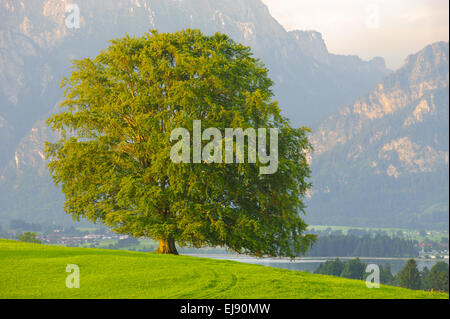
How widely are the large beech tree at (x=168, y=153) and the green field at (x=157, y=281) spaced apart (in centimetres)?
447

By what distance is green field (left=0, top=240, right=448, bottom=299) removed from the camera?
78.4 ft

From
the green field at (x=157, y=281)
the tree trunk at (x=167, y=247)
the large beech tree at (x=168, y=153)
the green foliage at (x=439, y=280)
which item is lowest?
the green foliage at (x=439, y=280)

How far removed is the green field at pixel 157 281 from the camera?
941 inches

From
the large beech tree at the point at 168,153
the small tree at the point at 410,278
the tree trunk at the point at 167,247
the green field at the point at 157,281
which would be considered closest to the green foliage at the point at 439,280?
the small tree at the point at 410,278

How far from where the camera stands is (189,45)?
42.2 meters

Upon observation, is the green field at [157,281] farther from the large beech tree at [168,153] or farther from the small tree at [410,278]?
the small tree at [410,278]

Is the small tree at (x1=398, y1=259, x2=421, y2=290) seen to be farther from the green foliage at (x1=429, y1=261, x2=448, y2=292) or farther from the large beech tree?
the large beech tree

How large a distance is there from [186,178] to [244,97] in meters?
7.41

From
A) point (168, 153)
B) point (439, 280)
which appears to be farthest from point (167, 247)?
point (439, 280)

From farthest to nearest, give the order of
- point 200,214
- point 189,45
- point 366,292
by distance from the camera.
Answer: point 189,45 < point 200,214 < point 366,292
